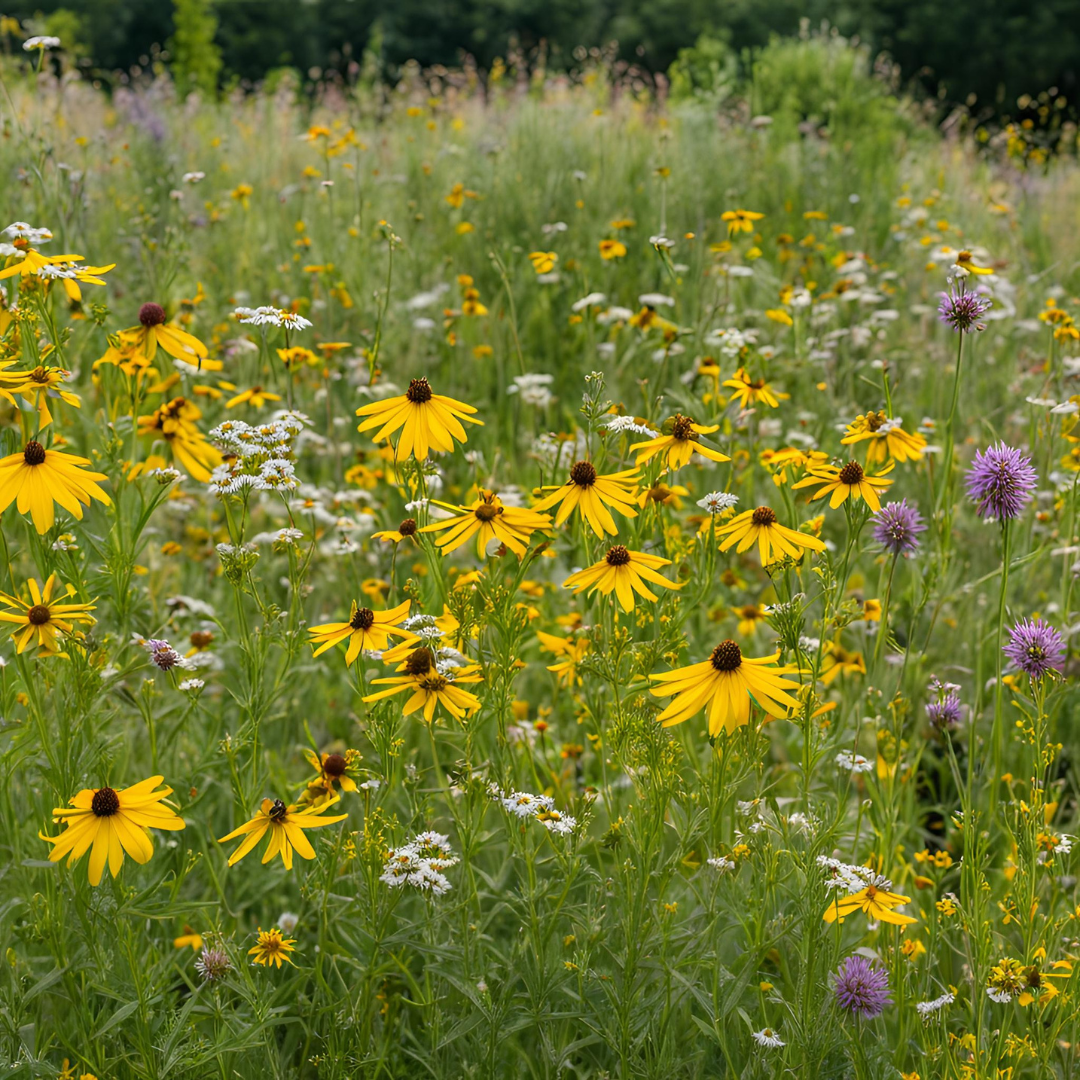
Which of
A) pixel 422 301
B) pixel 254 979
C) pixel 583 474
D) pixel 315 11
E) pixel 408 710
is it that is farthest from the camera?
pixel 315 11

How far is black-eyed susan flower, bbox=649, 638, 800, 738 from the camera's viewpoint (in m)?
1.32

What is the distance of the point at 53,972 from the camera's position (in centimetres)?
161

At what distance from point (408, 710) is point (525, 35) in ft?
91.5

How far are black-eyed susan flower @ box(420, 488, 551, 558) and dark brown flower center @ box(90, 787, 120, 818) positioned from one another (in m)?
→ 0.56

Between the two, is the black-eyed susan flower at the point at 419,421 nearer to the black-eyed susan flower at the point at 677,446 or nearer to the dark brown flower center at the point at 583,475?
the dark brown flower center at the point at 583,475

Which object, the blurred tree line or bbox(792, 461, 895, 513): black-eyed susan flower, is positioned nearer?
bbox(792, 461, 895, 513): black-eyed susan flower

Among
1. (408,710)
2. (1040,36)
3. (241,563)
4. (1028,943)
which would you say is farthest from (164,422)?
(1040,36)

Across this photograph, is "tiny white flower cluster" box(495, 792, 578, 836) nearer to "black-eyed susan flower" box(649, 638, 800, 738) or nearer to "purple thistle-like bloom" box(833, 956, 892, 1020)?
"black-eyed susan flower" box(649, 638, 800, 738)

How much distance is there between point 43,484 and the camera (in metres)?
1.51

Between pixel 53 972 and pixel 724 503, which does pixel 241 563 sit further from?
pixel 724 503

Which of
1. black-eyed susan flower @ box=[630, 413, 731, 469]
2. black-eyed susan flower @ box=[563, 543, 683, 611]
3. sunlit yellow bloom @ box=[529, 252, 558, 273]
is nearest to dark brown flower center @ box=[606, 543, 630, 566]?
black-eyed susan flower @ box=[563, 543, 683, 611]

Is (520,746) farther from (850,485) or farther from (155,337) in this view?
(155,337)

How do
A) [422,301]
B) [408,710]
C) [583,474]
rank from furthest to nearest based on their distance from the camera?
1. [422,301]
2. [583,474]
3. [408,710]

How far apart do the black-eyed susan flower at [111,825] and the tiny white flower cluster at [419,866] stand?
0.36 meters
